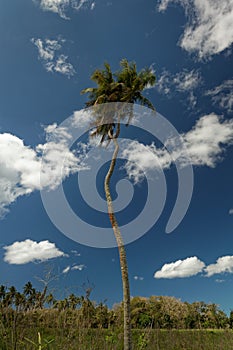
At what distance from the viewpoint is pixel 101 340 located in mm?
5395

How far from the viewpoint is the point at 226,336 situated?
11031mm

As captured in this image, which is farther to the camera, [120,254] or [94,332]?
[120,254]

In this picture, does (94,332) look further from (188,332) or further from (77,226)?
(77,226)

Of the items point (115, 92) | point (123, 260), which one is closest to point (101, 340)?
point (123, 260)

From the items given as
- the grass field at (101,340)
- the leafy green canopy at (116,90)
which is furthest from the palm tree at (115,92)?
the grass field at (101,340)

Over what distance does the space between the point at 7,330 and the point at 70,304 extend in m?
1.65

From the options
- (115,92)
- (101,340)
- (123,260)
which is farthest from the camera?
(115,92)

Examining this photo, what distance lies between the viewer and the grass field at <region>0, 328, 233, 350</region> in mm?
2701

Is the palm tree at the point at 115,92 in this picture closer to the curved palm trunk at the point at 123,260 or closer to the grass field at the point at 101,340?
the curved palm trunk at the point at 123,260

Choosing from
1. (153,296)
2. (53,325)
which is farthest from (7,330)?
(153,296)

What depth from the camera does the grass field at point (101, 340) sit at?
2701 millimetres

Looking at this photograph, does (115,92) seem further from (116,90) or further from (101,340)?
(101,340)

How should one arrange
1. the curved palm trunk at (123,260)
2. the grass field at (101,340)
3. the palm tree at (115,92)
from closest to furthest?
the grass field at (101,340)
the curved palm trunk at (123,260)
the palm tree at (115,92)

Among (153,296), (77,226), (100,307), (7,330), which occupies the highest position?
(153,296)
